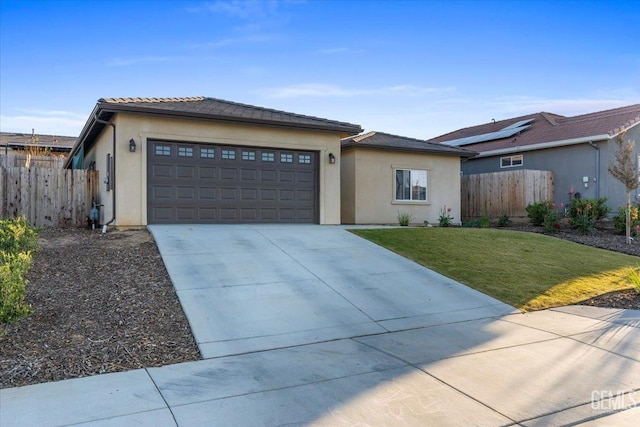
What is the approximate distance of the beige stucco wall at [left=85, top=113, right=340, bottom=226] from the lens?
12109mm

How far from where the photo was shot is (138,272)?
8086 mm

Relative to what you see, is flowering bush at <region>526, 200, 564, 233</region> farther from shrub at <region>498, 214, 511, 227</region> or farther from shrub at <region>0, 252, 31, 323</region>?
shrub at <region>0, 252, 31, 323</region>

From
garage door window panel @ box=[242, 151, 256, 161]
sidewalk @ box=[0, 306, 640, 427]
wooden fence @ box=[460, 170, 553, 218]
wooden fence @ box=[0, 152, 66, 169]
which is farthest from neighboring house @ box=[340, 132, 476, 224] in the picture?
wooden fence @ box=[0, 152, 66, 169]

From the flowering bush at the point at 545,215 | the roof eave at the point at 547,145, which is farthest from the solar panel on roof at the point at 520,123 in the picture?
the flowering bush at the point at 545,215

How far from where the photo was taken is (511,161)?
22.3 m

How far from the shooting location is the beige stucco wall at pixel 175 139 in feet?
39.7

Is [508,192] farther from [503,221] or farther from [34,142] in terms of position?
[34,142]

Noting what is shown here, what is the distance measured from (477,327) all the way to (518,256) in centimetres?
497

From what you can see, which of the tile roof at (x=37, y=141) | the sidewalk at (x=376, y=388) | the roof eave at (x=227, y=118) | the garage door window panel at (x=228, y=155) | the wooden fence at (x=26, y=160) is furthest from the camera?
the tile roof at (x=37, y=141)

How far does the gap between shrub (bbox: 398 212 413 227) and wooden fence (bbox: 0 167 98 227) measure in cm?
1016

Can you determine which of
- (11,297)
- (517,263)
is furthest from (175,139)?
(517,263)

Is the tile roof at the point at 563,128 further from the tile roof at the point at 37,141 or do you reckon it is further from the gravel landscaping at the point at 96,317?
the tile roof at the point at 37,141

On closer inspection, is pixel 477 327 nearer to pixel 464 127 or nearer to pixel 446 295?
pixel 446 295

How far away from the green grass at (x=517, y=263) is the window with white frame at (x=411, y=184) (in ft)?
13.1
